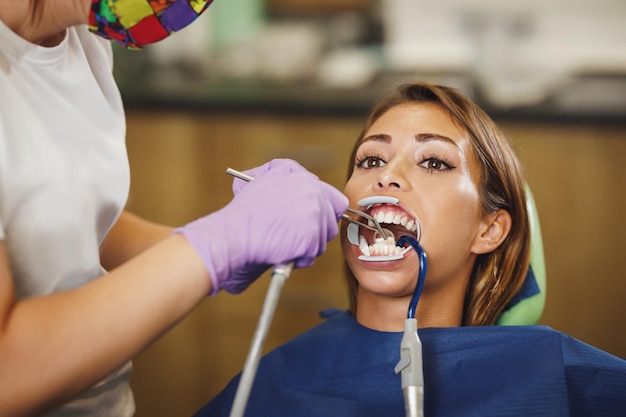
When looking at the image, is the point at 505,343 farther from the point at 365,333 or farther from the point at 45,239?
the point at 45,239

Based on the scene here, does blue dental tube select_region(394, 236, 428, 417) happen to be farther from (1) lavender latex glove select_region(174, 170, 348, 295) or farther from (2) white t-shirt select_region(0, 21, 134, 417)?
(2) white t-shirt select_region(0, 21, 134, 417)

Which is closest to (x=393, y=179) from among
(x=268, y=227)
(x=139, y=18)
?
(x=268, y=227)

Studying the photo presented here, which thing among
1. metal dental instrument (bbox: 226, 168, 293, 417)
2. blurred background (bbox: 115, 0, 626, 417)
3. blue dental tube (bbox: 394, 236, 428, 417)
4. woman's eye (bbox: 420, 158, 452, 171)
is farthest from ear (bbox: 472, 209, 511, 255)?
blurred background (bbox: 115, 0, 626, 417)

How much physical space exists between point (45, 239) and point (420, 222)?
0.63 m

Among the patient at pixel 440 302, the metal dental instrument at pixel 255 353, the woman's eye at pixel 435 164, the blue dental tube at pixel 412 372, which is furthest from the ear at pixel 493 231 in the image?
the metal dental instrument at pixel 255 353

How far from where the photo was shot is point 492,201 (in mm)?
1412

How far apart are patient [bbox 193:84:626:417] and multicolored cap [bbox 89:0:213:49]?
0.44m

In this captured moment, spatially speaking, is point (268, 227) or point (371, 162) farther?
point (371, 162)

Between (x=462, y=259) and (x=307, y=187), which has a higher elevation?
(x=307, y=187)

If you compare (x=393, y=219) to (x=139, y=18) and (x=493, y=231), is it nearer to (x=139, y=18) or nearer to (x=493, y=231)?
(x=493, y=231)

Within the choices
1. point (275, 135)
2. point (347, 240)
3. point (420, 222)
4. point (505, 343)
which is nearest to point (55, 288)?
point (347, 240)

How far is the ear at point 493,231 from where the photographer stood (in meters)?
1.42

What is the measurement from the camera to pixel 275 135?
2.65 metres

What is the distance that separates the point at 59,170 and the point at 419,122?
66 centimetres
